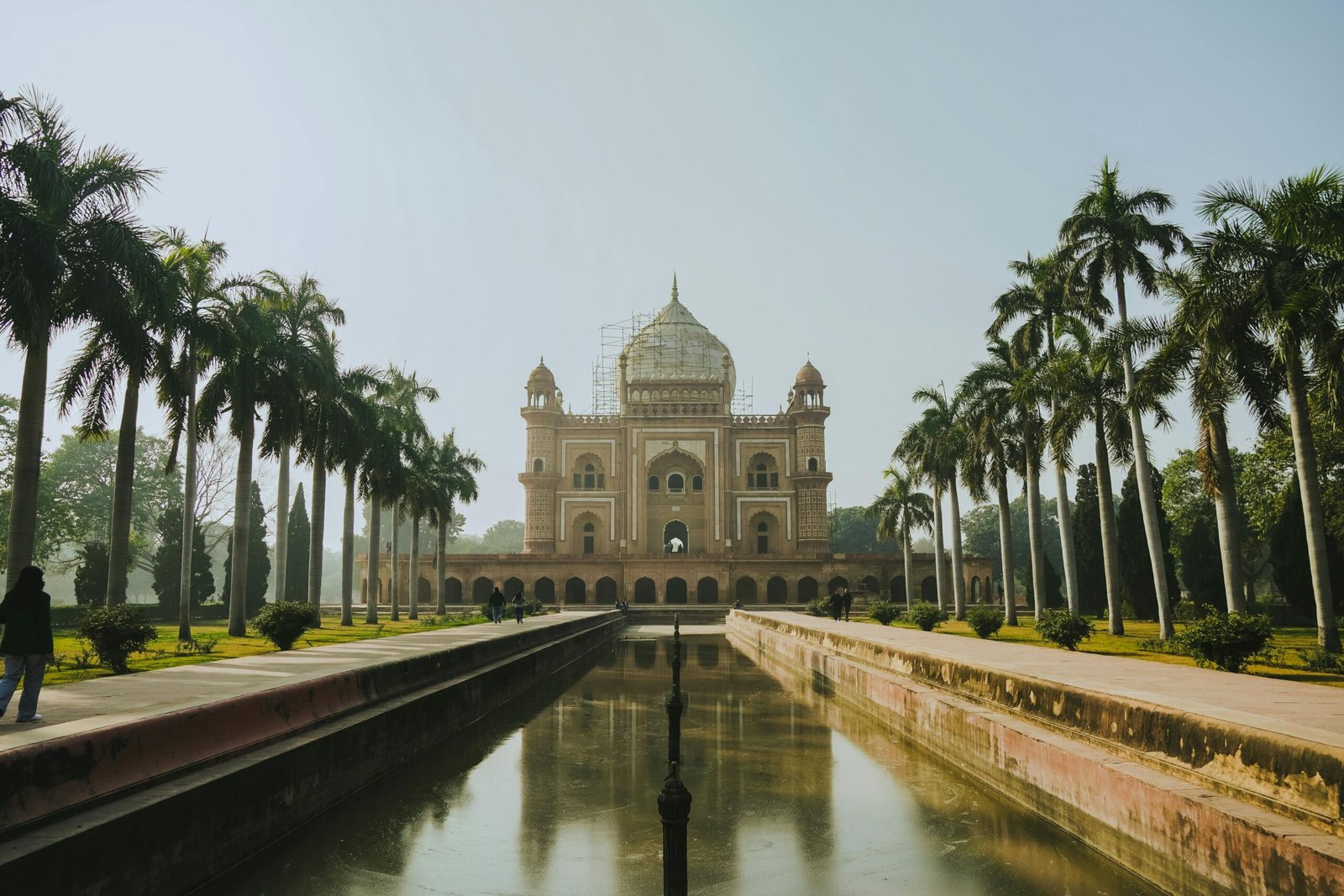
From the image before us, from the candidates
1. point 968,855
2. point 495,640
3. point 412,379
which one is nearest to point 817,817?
point 968,855

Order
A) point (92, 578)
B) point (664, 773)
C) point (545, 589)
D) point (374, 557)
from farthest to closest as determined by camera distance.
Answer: point (545, 589) < point (92, 578) < point (374, 557) < point (664, 773)

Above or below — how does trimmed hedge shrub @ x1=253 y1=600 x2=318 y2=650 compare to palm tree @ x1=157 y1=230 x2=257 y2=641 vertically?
below

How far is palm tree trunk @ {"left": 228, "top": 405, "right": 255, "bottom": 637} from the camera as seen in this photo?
70.0 ft

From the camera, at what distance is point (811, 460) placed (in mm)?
59000

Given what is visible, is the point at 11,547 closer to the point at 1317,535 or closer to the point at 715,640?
the point at 1317,535

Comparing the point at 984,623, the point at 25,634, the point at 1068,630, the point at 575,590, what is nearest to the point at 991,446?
the point at 984,623

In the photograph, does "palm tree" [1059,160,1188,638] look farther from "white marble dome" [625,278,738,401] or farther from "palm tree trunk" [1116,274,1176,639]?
"white marble dome" [625,278,738,401]

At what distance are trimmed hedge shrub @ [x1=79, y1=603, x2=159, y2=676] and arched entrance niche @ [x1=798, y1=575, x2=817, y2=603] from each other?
141ft

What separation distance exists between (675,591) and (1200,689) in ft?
154

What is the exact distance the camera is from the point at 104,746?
18.4 ft

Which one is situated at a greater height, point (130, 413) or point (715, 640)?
point (130, 413)

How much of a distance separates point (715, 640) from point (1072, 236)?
1623 centimetres

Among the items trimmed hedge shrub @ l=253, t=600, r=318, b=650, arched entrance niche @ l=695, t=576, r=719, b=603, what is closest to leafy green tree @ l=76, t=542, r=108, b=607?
trimmed hedge shrub @ l=253, t=600, r=318, b=650

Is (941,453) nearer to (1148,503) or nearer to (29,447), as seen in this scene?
(1148,503)
